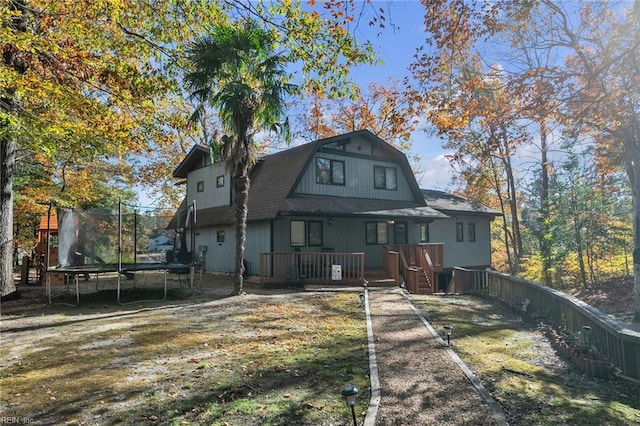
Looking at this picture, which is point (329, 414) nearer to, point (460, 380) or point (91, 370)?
point (460, 380)

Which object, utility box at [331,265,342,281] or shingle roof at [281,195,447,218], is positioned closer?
utility box at [331,265,342,281]

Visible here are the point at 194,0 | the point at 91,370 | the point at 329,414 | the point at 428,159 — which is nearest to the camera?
the point at 329,414

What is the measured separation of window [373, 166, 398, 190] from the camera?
19.2 meters

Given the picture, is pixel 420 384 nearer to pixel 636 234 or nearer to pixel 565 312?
pixel 565 312

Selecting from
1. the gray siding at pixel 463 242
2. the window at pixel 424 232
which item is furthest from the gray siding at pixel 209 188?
the gray siding at pixel 463 242

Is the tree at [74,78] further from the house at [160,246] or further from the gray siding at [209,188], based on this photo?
the house at [160,246]

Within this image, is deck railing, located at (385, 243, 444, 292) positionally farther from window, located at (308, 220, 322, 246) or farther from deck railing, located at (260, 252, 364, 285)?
window, located at (308, 220, 322, 246)

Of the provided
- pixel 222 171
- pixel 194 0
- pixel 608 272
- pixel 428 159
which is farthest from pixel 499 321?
pixel 428 159

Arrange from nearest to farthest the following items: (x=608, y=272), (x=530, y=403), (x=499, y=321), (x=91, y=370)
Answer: (x=530, y=403) → (x=91, y=370) → (x=499, y=321) → (x=608, y=272)

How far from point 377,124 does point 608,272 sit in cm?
1783

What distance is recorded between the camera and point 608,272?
1805 cm

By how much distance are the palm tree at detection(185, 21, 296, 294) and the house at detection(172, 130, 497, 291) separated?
3.34m

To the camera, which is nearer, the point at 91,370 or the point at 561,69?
the point at 91,370

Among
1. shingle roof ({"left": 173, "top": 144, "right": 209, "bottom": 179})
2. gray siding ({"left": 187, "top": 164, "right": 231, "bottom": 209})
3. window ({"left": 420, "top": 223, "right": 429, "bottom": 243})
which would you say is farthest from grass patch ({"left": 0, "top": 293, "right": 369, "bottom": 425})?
shingle roof ({"left": 173, "top": 144, "right": 209, "bottom": 179})
